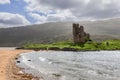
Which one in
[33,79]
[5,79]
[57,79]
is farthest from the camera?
[57,79]

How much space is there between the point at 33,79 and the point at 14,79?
335cm

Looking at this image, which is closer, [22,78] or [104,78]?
[22,78]

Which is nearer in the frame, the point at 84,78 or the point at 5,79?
the point at 5,79

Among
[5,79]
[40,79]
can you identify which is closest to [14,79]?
[5,79]

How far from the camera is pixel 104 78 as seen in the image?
1864 inches

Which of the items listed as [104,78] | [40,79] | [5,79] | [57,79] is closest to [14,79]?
[5,79]

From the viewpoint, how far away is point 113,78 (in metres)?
47.2

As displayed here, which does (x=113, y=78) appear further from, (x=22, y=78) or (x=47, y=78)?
(x=22, y=78)

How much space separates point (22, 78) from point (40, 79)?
296cm

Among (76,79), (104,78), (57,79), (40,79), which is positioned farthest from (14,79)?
(104,78)

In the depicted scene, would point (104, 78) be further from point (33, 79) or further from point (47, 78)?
point (33, 79)

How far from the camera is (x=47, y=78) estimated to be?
45938 millimetres

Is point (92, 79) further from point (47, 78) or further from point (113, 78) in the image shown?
point (47, 78)

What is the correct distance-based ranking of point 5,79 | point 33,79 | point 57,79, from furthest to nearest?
1. point 57,79
2. point 33,79
3. point 5,79
